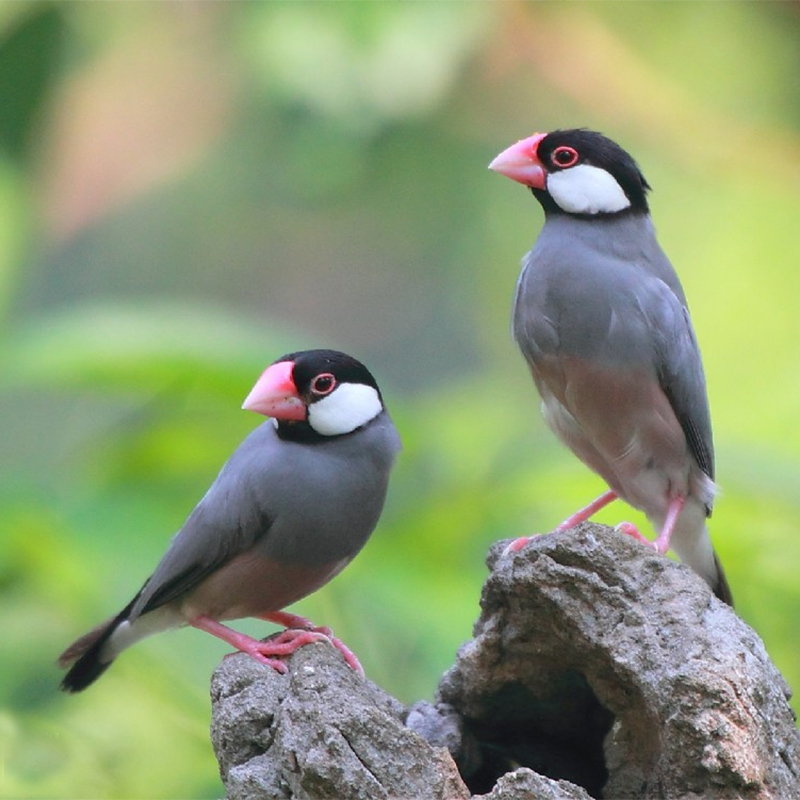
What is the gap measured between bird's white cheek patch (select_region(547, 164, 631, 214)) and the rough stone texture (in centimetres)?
107

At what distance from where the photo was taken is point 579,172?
12.5 feet

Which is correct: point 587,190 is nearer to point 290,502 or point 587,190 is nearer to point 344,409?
point 344,409

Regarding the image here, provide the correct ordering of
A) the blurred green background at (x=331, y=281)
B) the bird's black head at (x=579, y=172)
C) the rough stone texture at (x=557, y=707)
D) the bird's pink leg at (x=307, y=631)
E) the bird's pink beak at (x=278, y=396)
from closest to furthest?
the rough stone texture at (x=557, y=707)
the bird's pink leg at (x=307, y=631)
the bird's pink beak at (x=278, y=396)
the bird's black head at (x=579, y=172)
the blurred green background at (x=331, y=281)

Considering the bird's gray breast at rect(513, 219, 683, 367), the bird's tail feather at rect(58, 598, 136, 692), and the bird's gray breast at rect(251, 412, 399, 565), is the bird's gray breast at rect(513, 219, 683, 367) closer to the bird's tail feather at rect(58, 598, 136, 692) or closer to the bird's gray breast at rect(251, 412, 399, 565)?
the bird's gray breast at rect(251, 412, 399, 565)

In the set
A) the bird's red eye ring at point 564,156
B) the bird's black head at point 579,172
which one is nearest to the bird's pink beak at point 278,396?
the bird's black head at point 579,172

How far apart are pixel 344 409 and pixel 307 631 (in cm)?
61

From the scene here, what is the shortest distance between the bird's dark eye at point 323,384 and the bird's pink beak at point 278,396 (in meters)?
0.05

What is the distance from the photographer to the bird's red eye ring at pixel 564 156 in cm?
380

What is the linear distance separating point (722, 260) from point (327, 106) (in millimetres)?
2841

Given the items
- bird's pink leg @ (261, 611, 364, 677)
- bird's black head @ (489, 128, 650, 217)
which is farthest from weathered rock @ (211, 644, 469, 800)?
bird's black head @ (489, 128, 650, 217)

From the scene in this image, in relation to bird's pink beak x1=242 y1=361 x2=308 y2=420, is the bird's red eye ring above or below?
above

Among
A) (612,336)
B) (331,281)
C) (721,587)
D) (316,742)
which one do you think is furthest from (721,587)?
(331,281)

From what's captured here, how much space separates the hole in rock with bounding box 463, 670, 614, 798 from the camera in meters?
3.24

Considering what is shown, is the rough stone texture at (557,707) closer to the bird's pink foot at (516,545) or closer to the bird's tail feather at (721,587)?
the bird's pink foot at (516,545)
